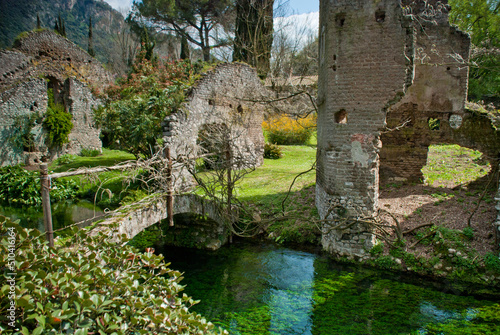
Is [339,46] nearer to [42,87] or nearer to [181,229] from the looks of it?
[181,229]

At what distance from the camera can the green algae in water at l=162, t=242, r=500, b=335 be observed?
227 inches

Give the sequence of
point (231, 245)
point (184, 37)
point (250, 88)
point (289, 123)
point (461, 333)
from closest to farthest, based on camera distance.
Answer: point (461, 333) < point (231, 245) < point (250, 88) < point (289, 123) < point (184, 37)

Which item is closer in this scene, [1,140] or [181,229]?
[181,229]

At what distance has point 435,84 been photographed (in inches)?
405

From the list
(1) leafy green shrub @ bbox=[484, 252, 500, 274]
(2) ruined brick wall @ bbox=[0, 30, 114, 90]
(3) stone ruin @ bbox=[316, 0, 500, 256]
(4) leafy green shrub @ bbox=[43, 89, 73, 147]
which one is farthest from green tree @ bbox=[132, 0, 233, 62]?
(1) leafy green shrub @ bbox=[484, 252, 500, 274]

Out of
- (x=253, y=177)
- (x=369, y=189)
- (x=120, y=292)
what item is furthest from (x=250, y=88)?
(x=120, y=292)

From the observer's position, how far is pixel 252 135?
1645cm

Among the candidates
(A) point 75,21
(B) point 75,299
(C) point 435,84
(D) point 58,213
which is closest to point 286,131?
(C) point 435,84

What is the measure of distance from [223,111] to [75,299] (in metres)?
12.1

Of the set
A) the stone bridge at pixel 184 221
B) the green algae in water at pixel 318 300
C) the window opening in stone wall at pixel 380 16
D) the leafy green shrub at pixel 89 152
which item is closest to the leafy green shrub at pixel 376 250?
the green algae in water at pixel 318 300

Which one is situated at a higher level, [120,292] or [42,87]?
[42,87]

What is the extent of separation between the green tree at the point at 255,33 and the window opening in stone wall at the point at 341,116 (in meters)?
13.9

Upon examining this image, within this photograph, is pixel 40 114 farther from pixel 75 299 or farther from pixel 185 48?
pixel 75 299

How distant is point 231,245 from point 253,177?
4993 millimetres
